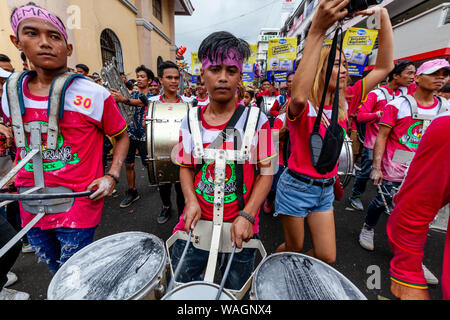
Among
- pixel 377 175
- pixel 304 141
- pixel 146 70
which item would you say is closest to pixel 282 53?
pixel 146 70

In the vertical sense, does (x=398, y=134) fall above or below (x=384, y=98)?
below

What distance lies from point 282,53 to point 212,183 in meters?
7.65

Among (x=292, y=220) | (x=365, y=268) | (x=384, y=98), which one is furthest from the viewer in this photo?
(x=384, y=98)

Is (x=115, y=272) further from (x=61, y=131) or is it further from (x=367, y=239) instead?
(x=367, y=239)

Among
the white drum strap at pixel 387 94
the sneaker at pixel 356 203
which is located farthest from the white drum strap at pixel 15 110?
the white drum strap at pixel 387 94

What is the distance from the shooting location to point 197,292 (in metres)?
0.81

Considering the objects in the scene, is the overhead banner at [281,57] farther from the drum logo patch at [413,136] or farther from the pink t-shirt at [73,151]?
the pink t-shirt at [73,151]

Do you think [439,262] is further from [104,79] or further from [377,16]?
[104,79]

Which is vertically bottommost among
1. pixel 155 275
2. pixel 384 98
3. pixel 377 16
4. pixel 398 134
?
pixel 155 275

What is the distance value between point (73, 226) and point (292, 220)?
168 cm

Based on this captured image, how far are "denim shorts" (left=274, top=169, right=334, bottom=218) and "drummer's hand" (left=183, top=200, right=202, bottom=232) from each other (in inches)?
34.9

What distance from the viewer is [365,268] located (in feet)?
7.93

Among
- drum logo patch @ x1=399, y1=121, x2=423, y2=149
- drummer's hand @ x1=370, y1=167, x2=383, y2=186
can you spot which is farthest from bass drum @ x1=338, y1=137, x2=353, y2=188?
drum logo patch @ x1=399, y1=121, x2=423, y2=149
